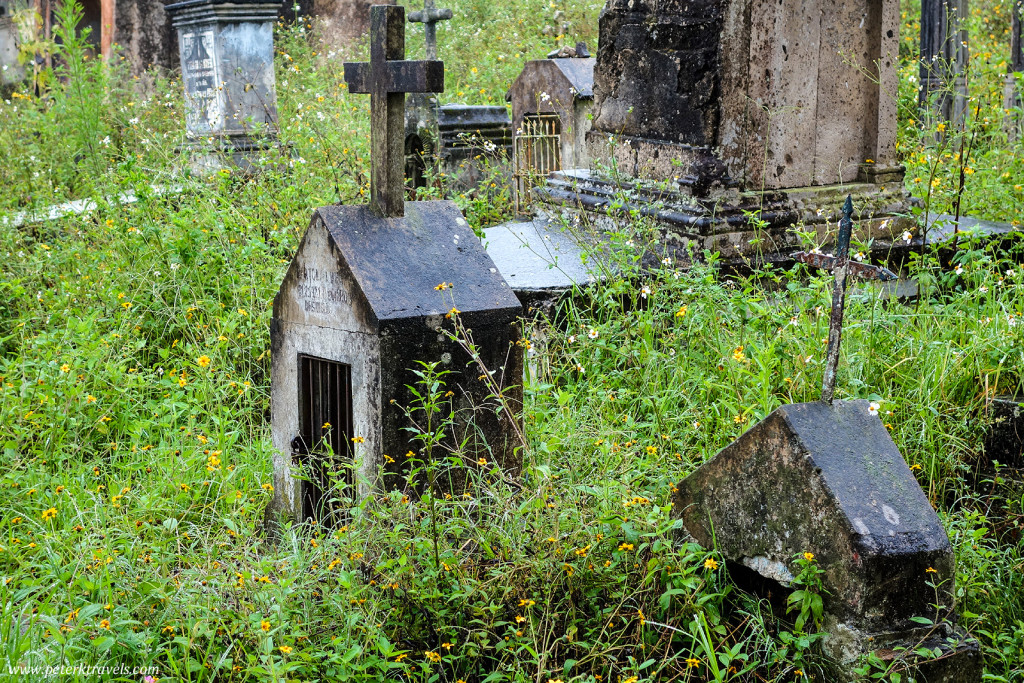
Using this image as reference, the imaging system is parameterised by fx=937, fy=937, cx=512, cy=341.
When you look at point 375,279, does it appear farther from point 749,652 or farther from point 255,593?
point 749,652

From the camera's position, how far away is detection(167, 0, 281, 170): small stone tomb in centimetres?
756

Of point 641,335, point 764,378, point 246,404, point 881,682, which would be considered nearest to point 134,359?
point 246,404

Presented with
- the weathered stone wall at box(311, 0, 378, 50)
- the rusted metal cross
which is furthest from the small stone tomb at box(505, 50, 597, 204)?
the weathered stone wall at box(311, 0, 378, 50)

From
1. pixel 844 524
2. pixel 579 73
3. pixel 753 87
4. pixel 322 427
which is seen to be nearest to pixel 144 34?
pixel 579 73

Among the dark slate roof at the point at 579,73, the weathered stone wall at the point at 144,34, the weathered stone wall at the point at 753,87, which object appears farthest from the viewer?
the weathered stone wall at the point at 144,34

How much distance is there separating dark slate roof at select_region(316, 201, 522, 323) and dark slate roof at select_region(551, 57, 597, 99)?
14.0ft

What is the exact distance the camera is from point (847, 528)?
219 centimetres

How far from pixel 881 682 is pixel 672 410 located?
1.51 m

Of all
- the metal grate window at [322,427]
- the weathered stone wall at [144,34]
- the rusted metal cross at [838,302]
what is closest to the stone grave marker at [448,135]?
the metal grate window at [322,427]

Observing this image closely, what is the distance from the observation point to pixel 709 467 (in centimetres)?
254

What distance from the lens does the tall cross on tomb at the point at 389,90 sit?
10.0 feet

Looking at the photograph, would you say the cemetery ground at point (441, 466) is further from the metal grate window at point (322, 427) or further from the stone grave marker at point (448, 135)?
the stone grave marker at point (448, 135)

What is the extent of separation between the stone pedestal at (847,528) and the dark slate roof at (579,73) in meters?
5.14

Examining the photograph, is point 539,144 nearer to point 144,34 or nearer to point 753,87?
point 753,87
